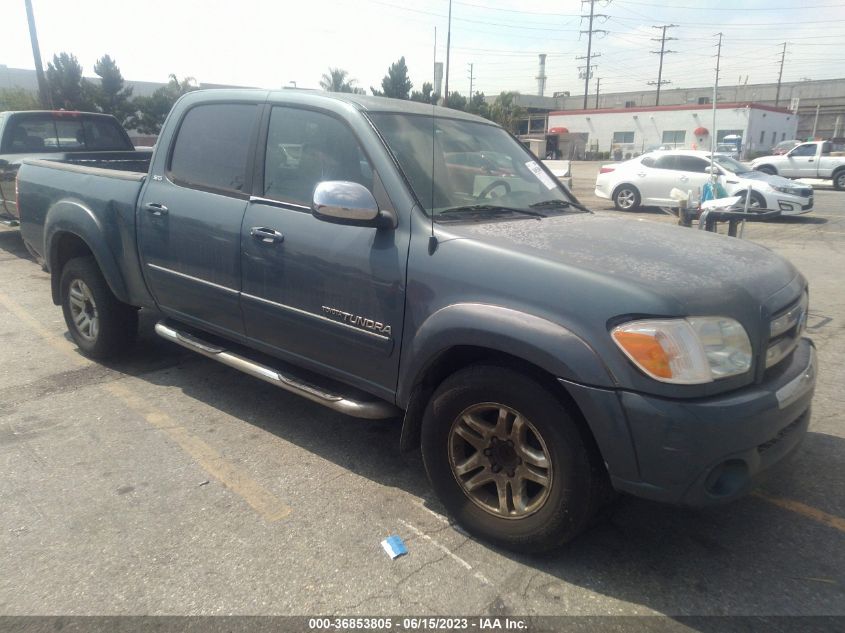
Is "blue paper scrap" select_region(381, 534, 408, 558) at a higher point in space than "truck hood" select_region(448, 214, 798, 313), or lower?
lower

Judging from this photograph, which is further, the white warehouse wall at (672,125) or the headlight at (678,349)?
the white warehouse wall at (672,125)

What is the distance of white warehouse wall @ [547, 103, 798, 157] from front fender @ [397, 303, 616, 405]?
4181 cm

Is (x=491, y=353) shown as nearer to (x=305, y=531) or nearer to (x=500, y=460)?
(x=500, y=460)

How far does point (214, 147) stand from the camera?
3.90 metres

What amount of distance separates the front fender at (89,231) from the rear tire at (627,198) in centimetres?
1472

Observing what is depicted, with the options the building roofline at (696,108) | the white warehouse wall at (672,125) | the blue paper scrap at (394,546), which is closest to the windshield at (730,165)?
the blue paper scrap at (394,546)

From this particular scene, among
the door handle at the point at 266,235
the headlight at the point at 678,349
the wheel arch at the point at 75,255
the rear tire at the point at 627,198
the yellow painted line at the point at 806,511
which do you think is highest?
the door handle at the point at 266,235

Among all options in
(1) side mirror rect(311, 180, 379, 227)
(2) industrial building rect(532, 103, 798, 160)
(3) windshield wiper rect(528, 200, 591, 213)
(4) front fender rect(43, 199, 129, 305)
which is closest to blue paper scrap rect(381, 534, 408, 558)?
(1) side mirror rect(311, 180, 379, 227)

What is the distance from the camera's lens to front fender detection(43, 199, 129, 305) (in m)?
4.43

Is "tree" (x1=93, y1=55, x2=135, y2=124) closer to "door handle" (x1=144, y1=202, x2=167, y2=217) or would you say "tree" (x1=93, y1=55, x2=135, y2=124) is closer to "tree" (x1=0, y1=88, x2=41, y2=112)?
"tree" (x1=0, y1=88, x2=41, y2=112)

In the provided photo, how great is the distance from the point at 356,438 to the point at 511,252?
1.72 meters

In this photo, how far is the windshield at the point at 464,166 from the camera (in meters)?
3.14

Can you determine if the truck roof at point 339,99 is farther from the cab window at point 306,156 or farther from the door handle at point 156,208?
the door handle at point 156,208

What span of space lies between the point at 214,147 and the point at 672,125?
49424 mm
